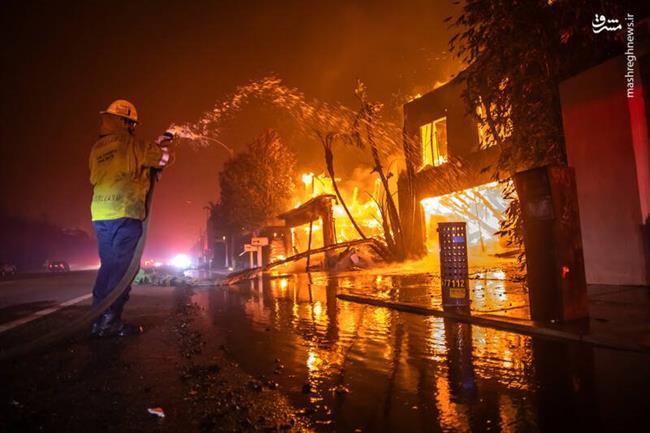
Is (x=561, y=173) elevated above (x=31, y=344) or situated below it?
above

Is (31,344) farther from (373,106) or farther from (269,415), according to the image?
(373,106)

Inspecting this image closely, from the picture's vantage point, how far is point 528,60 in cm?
742

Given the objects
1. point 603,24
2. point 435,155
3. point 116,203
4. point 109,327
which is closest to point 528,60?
point 603,24

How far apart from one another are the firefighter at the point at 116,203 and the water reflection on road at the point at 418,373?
1.32 metres

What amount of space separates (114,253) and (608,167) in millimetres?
7989

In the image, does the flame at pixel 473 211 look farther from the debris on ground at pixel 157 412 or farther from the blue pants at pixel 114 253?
the debris on ground at pixel 157 412

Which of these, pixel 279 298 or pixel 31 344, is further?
pixel 279 298

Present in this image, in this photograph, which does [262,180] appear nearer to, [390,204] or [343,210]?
[343,210]

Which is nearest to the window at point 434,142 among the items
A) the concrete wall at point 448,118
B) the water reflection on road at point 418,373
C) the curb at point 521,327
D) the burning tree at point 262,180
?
the concrete wall at point 448,118

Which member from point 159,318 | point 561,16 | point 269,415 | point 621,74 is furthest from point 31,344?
point 621,74

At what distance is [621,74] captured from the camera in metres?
7.17

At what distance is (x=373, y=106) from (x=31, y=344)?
14.1 meters

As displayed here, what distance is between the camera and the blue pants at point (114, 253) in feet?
15.1

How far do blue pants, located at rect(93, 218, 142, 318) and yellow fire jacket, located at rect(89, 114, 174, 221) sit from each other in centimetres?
10
